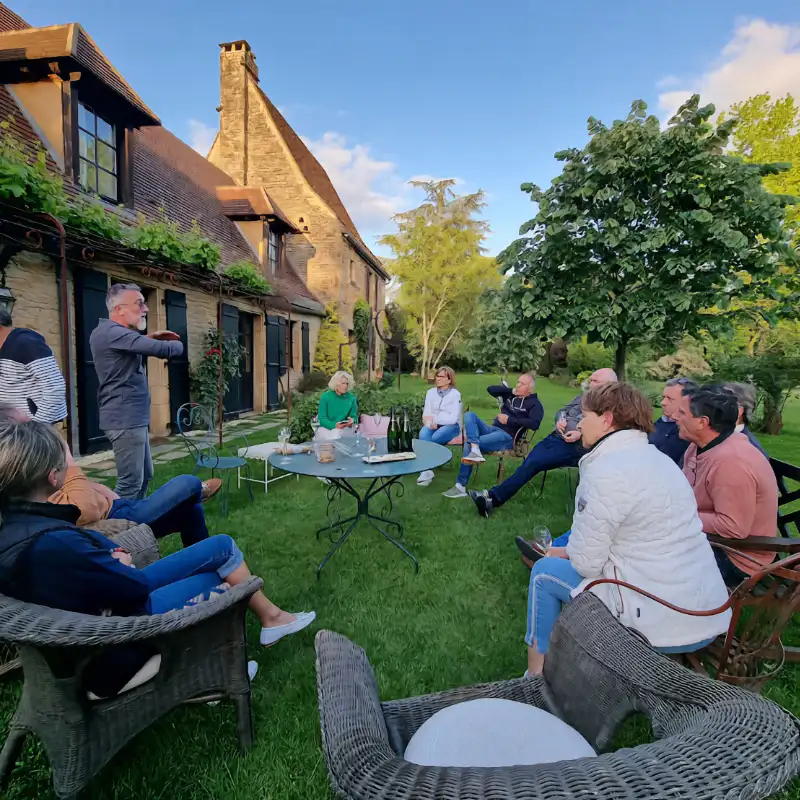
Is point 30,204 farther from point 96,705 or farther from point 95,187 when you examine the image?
point 96,705

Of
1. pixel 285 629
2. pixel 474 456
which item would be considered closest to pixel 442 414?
pixel 474 456

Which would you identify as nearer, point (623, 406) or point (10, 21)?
point (623, 406)

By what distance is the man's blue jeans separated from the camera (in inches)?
176

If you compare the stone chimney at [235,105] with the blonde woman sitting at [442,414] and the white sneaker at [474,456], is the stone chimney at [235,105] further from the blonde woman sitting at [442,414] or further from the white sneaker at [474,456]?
the white sneaker at [474,456]

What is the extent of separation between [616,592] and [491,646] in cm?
105

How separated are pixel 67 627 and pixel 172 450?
19.9 ft

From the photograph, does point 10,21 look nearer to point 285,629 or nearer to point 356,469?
point 356,469

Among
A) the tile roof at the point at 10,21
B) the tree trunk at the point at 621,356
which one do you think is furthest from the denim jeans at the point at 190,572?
the tile roof at the point at 10,21

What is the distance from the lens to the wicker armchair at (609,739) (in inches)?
29.2

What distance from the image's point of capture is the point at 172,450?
6.81 m

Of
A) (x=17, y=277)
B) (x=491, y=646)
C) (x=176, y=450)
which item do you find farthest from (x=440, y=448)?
(x=17, y=277)

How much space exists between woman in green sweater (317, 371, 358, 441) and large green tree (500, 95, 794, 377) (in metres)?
2.73

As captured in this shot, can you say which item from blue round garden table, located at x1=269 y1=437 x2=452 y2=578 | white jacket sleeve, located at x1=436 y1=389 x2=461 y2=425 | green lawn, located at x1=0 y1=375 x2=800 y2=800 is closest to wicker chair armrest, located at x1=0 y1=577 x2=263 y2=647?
green lawn, located at x1=0 y1=375 x2=800 y2=800

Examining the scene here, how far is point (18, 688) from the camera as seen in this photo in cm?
211
